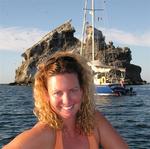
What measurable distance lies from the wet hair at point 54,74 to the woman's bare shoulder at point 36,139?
78 mm

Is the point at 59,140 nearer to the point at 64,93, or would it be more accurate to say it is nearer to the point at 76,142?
the point at 76,142

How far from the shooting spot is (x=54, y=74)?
2.95 m

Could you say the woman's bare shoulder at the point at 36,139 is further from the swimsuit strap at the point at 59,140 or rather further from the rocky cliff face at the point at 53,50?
the rocky cliff face at the point at 53,50

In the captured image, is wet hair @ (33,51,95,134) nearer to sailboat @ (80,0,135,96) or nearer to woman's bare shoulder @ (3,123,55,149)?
woman's bare shoulder @ (3,123,55,149)

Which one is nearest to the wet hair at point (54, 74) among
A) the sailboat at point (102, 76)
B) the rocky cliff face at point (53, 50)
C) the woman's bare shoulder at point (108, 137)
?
the woman's bare shoulder at point (108, 137)

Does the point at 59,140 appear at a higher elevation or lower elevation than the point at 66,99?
lower

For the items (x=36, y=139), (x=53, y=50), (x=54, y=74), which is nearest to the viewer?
(x=36, y=139)

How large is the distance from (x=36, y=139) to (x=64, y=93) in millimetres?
365

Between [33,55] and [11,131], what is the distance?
382 feet

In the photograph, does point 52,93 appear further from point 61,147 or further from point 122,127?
point 122,127

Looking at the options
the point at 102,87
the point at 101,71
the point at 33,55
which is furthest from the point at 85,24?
the point at 33,55

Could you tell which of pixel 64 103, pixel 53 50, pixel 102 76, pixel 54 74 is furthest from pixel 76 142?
pixel 53 50

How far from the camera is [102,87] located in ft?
172

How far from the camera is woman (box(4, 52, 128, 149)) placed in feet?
9.62
